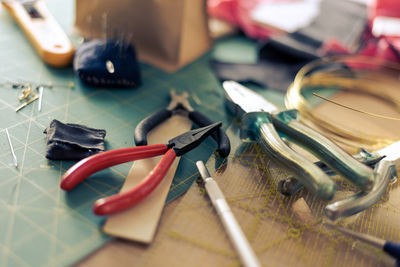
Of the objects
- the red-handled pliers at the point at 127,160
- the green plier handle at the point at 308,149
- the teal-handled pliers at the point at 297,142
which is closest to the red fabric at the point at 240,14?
the teal-handled pliers at the point at 297,142

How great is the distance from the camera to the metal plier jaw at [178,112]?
78cm

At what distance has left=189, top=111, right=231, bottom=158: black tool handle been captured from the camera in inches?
30.9

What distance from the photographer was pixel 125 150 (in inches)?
27.6

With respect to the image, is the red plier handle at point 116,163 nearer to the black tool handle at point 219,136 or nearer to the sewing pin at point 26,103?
the black tool handle at point 219,136

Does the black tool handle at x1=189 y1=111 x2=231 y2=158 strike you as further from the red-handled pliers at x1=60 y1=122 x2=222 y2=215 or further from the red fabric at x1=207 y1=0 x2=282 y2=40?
the red fabric at x1=207 y1=0 x2=282 y2=40

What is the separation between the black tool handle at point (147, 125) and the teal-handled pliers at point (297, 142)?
19 cm

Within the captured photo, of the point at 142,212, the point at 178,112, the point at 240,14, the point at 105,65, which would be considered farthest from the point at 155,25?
the point at 142,212

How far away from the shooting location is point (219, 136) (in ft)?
2.68

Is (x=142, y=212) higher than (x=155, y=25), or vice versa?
(x=155, y=25)

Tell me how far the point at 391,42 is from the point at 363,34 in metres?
0.13

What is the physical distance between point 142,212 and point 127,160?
0.12m

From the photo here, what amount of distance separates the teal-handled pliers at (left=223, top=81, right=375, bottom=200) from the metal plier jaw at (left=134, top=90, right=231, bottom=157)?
2.8 inches

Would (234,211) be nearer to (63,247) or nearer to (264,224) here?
(264,224)

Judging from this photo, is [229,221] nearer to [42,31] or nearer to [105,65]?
[105,65]
